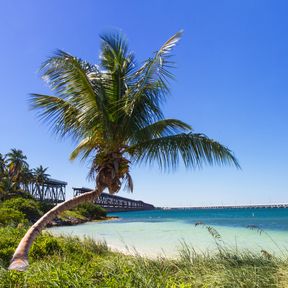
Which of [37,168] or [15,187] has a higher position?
[37,168]

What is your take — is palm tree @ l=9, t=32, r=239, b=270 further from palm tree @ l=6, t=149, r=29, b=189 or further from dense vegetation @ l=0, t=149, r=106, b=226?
palm tree @ l=6, t=149, r=29, b=189

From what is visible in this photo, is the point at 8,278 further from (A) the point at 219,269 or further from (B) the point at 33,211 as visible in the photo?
(B) the point at 33,211

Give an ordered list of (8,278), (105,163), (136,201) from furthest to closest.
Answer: (136,201) → (105,163) → (8,278)

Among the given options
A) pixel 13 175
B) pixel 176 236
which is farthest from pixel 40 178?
pixel 176 236

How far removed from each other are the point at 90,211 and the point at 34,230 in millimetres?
53015

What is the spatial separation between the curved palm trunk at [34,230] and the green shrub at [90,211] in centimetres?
4767

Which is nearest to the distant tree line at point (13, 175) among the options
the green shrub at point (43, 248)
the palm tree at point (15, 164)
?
the palm tree at point (15, 164)

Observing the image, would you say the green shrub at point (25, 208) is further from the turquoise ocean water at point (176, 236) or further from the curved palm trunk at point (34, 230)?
the curved palm trunk at point (34, 230)

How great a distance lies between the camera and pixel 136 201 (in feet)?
538

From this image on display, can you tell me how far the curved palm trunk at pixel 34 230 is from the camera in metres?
5.76

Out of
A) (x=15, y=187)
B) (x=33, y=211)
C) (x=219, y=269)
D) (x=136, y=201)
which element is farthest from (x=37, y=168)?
(x=136, y=201)

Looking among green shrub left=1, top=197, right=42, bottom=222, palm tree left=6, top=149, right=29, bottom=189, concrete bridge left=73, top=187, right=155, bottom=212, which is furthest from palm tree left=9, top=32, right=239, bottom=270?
concrete bridge left=73, top=187, right=155, bottom=212

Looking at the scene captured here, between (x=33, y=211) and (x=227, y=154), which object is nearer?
(x=227, y=154)

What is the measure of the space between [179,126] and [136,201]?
6223 inches
